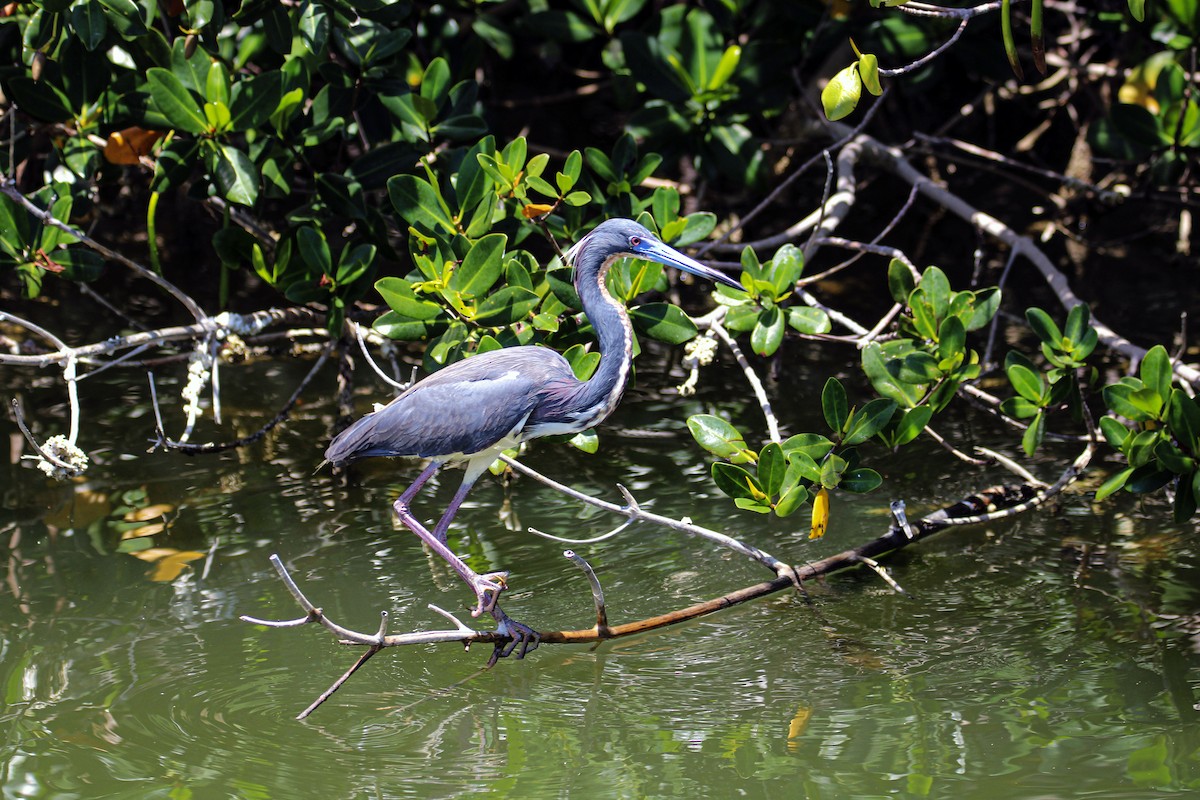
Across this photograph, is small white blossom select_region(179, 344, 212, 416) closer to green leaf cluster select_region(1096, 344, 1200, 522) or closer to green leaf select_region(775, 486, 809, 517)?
green leaf select_region(775, 486, 809, 517)

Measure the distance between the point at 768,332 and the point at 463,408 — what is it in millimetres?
1148

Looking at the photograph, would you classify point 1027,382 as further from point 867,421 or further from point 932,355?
point 867,421

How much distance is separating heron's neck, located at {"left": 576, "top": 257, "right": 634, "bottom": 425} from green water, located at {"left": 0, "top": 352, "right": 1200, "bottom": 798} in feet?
2.78

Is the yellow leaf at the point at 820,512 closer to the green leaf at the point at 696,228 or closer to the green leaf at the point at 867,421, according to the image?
the green leaf at the point at 867,421

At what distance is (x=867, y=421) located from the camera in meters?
4.36

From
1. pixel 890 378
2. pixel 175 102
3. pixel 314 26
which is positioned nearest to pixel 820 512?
pixel 890 378

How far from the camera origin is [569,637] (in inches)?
158

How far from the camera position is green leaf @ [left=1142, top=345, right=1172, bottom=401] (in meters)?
4.23

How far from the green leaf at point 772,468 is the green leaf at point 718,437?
11 cm

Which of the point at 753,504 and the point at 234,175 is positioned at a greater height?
the point at 234,175

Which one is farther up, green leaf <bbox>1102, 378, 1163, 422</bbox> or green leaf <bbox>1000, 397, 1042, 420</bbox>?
green leaf <bbox>1102, 378, 1163, 422</bbox>

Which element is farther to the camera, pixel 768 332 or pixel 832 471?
pixel 768 332

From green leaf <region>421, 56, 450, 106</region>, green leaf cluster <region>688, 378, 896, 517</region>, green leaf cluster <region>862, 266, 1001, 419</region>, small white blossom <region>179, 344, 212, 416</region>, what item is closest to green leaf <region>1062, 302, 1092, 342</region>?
green leaf cluster <region>862, 266, 1001, 419</region>

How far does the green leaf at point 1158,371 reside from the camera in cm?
423
